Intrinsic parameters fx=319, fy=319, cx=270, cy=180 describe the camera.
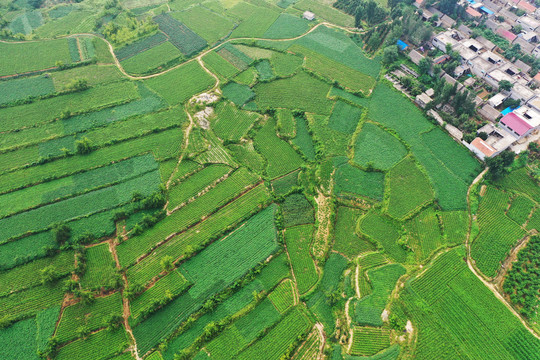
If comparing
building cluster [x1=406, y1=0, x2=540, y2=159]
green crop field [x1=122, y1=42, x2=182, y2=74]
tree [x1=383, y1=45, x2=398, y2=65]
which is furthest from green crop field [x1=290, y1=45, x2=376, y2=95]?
green crop field [x1=122, y1=42, x2=182, y2=74]

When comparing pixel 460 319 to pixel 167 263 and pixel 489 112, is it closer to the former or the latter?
pixel 167 263

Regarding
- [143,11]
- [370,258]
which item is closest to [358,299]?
[370,258]

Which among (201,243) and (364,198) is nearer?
(201,243)

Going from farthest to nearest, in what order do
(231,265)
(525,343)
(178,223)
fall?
(178,223)
(231,265)
(525,343)

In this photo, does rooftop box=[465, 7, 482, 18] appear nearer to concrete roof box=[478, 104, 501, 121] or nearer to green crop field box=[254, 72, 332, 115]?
concrete roof box=[478, 104, 501, 121]

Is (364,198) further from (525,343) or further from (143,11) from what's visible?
(143,11)

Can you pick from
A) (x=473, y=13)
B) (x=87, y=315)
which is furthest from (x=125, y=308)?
(x=473, y=13)
